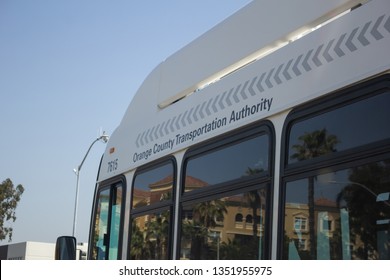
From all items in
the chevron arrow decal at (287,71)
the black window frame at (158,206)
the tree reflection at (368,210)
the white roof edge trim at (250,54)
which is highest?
the white roof edge trim at (250,54)

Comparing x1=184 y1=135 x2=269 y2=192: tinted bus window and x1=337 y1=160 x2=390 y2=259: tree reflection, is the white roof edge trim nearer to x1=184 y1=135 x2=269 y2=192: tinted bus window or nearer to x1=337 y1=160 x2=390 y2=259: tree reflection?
x1=184 y1=135 x2=269 y2=192: tinted bus window

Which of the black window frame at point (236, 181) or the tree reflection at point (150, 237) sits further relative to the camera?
the tree reflection at point (150, 237)

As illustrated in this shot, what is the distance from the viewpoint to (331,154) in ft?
13.5

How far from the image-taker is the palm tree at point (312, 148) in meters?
4.16

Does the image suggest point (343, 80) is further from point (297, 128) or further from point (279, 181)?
point (279, 181)

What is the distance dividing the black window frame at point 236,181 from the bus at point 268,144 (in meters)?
0.01

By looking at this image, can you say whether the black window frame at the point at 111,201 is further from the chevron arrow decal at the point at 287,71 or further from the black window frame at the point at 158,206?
the chevron arrow decal at the point at 287,71

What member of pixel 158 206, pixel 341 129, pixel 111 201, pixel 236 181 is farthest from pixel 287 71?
pixel 111 201

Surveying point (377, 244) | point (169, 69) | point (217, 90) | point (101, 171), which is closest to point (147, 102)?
point (169, 69)

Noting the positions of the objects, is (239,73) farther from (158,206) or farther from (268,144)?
(158,206)

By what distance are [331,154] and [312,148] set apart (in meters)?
0.24

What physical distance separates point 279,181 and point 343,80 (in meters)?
0.88

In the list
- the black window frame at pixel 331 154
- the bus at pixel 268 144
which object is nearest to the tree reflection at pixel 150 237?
the bus at pixel 268 144

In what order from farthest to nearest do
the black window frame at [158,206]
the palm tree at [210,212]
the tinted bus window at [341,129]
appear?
the black window frame at [158,206]
the palm tree at [210,212]
the tinted bus window at [341,129]
